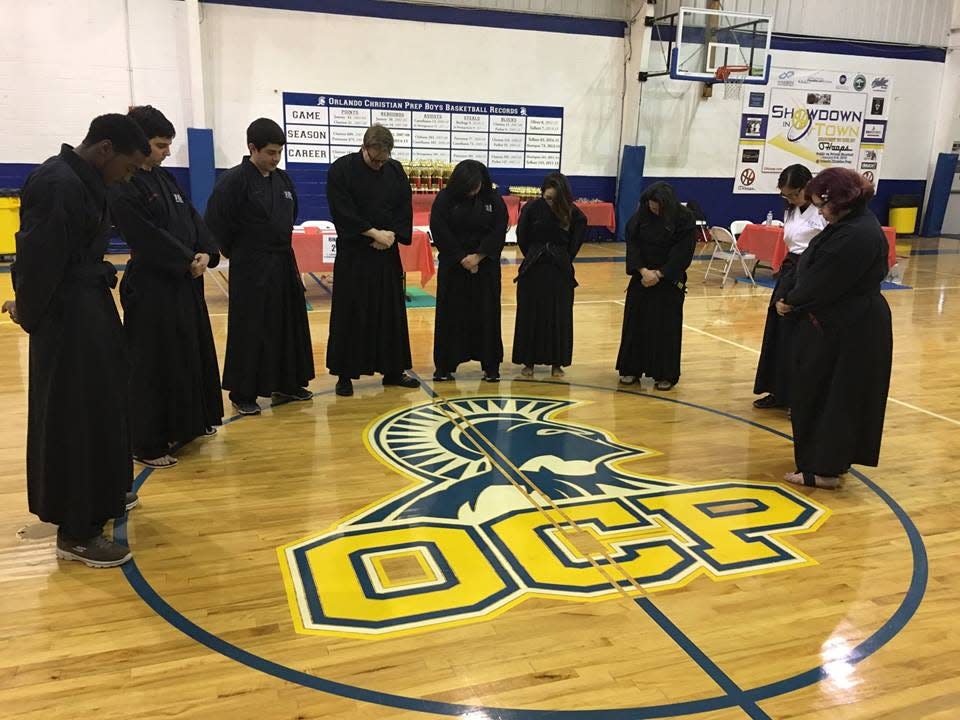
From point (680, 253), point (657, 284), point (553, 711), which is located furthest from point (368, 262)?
point (553, 711)

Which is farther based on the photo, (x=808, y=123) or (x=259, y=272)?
(x=808, y=123)

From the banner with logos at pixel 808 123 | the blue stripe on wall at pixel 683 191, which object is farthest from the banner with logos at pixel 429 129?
the banner with logos at pixel 808 123

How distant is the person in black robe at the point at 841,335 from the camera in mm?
3604

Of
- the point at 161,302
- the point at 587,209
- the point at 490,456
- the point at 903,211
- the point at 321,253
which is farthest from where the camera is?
the point at 903,211

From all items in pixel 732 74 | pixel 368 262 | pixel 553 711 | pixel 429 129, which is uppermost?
pixel 732 74

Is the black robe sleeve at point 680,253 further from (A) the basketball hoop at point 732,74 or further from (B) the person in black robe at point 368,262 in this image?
(A) the basketball hoop at point 732,74

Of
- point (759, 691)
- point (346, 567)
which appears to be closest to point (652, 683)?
point (759, 691)

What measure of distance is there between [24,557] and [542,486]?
2222 mm

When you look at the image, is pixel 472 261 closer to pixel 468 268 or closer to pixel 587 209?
pixel 468 268

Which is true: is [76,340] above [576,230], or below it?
below

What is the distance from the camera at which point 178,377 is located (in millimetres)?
3922

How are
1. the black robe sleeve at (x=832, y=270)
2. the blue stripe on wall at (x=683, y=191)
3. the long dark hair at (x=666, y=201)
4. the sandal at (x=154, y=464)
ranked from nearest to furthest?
the black robe sleeve at (x=832, y=270) < the sandal at (x=154, y=464) < the long dark hair at (x=666, y=201) < the blue stripe on wall at (x=683, y=191)

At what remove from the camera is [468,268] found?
204 inches

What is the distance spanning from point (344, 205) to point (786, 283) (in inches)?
106
